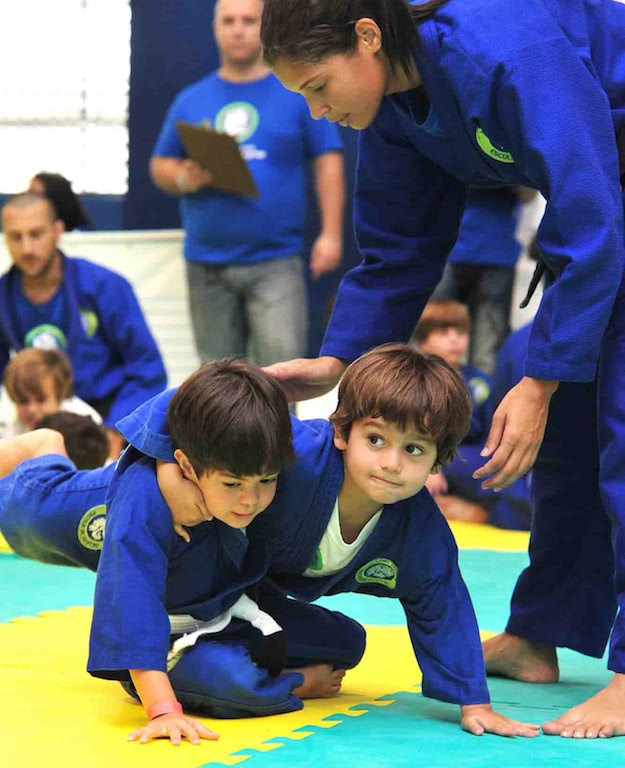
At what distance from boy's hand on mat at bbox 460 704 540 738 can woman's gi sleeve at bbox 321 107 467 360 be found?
706 mm

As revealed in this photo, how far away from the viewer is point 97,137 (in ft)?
21.0

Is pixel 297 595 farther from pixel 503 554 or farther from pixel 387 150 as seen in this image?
pixel 503 554

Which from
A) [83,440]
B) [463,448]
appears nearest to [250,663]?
[83,440]

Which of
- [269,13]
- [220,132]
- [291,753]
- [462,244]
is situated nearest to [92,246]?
[220,132]

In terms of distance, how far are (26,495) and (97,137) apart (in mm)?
4197

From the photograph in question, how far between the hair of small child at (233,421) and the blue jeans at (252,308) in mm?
3147

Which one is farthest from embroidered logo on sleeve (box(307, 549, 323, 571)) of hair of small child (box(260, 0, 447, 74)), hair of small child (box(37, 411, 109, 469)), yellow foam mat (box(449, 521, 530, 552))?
yellow foam mat (box(449, 521, 530, 552))

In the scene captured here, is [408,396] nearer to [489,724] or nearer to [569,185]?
[569,185]

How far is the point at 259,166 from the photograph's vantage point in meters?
5.26

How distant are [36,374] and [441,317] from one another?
158 centimetres

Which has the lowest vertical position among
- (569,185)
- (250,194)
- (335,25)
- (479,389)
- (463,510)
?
(463,510)

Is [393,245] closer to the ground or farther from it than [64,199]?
farther from it

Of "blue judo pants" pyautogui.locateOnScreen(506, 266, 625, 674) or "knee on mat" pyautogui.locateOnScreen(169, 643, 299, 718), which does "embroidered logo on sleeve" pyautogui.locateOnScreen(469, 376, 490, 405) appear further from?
"knee on mat" pyautogui.locateOnScreen(169, 643, 299, 718)

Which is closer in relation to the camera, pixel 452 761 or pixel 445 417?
pixel 452 761
